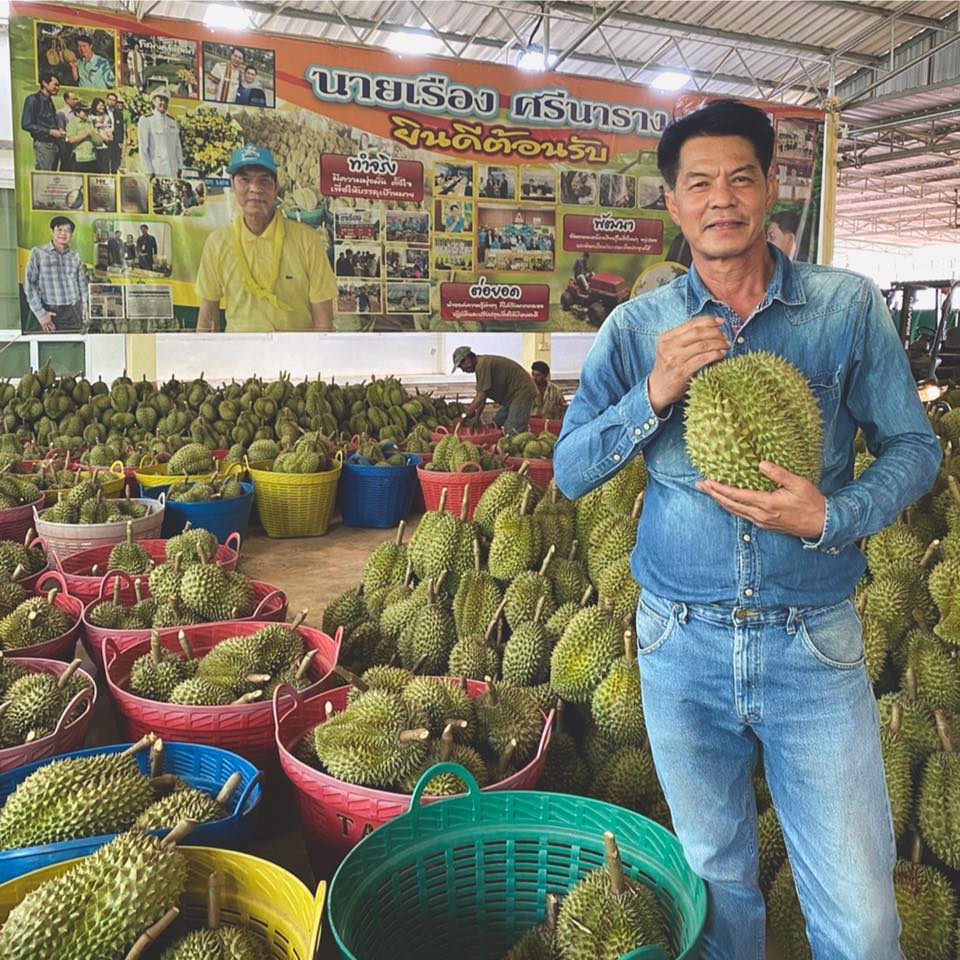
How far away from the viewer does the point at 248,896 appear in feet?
6.03

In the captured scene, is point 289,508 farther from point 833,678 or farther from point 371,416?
point 833,678

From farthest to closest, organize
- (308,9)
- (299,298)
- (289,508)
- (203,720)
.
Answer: (308,9)
(299,298)
(289,508)
(203,720)

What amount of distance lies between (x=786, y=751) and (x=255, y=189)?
22.4 feet

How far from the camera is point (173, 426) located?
698cm

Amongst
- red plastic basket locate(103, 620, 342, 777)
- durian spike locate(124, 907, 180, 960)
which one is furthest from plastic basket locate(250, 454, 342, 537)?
durian spike locate(124, 907, 180, 960)

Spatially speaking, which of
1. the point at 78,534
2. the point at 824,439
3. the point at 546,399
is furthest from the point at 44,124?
the point at 824,439

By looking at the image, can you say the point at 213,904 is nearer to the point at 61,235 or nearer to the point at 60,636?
the point at 60,636

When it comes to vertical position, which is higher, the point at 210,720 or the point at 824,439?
the point at 824,439

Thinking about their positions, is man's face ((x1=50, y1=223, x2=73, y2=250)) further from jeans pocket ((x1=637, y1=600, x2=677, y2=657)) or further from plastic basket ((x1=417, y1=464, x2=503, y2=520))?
jeans pocket ((x1=637, y1=600, x2=677, y2=657))

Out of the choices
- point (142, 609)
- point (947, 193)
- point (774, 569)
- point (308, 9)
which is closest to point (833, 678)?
point (774, 569)

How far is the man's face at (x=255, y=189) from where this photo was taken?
287 inches

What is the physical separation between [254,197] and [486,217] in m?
2.08

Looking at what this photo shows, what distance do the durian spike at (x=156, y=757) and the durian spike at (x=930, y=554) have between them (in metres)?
2.32

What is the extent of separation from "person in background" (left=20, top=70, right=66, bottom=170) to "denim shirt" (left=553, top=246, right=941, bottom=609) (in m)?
6.42
